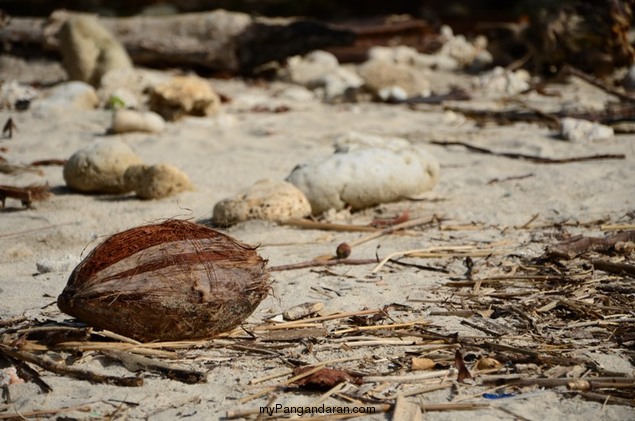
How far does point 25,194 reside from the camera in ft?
15.5

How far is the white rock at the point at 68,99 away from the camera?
305 inches

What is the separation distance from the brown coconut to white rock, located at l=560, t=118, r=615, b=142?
430cm

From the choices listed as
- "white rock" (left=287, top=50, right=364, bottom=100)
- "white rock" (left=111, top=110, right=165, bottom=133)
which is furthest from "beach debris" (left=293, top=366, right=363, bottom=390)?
"white rock" (left=287, top=50, right=364, bottom=100)

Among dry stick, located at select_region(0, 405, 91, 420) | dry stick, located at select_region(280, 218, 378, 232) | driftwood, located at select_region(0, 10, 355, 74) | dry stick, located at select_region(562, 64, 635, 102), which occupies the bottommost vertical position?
dry stick, located at select_region(280, 218, 378, 232)

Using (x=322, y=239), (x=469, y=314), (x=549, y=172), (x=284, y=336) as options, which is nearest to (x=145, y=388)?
(x=284, y=336)

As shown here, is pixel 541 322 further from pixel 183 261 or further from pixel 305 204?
pixel 305 204

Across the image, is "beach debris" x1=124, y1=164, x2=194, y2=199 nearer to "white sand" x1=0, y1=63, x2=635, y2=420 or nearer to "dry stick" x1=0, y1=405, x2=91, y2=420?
"white sand" x1=0, y1=63, x2=635, y2=420

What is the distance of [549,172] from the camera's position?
5.36 metres

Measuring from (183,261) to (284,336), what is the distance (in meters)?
0.42

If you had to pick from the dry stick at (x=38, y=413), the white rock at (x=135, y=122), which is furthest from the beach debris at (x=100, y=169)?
the dry stick at (x=38, y=413)

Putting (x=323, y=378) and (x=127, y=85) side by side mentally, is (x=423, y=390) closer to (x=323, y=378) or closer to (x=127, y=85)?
(x=323, y=378)

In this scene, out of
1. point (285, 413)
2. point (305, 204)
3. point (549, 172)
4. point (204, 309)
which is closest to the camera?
point (285, 413)

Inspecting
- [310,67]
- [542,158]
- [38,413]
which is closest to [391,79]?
[310,67]

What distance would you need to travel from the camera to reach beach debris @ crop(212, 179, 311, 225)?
433cm
